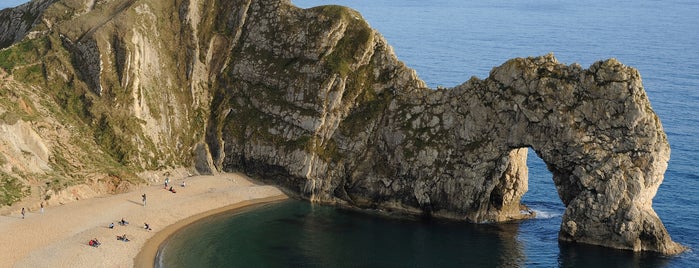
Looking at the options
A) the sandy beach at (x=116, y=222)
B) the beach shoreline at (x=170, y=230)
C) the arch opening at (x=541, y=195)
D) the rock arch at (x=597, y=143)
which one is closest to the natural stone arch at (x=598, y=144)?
the rock arch at (x=597, y=143)

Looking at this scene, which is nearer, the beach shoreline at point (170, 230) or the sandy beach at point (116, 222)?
the sandy beach at point (116, 222)

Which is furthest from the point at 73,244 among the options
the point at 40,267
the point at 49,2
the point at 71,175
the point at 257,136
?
the point at 49,2

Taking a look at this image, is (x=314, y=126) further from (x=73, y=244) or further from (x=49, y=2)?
(x=49, y=2)

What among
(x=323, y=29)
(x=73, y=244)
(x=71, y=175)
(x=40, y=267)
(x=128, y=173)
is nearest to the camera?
(x=40, y=267)

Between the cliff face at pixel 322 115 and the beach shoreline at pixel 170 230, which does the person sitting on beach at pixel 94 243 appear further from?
the cliff face at pixel 322 115

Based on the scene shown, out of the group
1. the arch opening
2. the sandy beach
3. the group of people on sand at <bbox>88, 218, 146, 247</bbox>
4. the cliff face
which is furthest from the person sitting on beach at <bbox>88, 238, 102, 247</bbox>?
the arch opening

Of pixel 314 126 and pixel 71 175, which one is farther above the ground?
pixel 314 126
